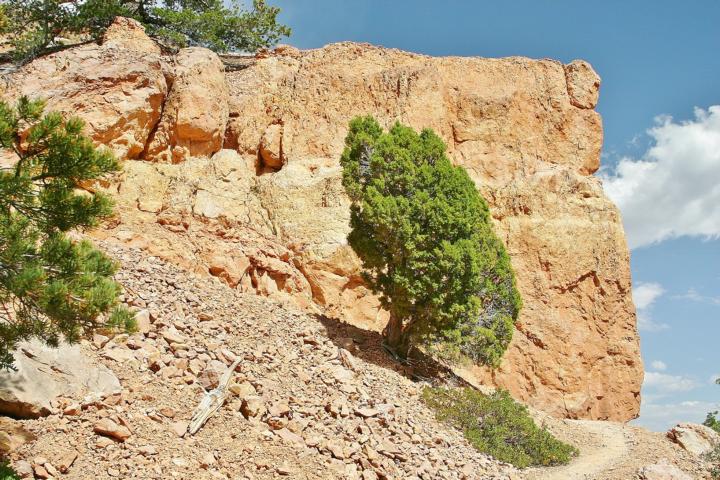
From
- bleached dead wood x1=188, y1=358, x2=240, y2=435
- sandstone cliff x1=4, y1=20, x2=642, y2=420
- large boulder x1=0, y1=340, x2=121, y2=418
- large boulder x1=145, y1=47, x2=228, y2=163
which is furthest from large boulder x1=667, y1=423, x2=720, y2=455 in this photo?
large boulder x1=145, y1=47, x2=228, y2=163

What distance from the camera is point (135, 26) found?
69.3 ft

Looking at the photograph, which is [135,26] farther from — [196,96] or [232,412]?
[232,412]

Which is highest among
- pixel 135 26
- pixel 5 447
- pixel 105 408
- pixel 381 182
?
pixel 135 26

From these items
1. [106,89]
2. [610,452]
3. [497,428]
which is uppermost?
[106,89]

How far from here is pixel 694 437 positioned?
55.9 feet

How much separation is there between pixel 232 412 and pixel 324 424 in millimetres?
1739

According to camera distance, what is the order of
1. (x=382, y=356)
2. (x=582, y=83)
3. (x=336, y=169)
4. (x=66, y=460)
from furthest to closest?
(x=582, y=83)
(x=336, y=169)
(x=382, y=356)
(x=66, y=460)

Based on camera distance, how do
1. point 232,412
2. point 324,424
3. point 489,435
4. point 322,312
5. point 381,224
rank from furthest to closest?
1. point 322,312
2. point 381,224
3. point 489,435
4. point 324,424
5. point 232,412

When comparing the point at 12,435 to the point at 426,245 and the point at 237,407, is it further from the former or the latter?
the point at 426,245

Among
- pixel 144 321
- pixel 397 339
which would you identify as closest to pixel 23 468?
pixel 144 321

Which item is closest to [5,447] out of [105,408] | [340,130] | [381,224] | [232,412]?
→ [105,408]

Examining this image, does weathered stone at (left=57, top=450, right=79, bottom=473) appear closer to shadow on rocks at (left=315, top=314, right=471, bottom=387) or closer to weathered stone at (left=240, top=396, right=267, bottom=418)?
weathered stone at (left=240, top=396, right=267, bottom=418)

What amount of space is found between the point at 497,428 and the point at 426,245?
14.5ft

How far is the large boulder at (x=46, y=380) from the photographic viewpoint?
8.69 meters
